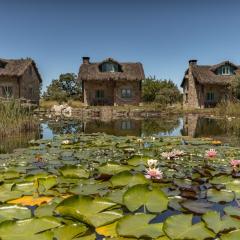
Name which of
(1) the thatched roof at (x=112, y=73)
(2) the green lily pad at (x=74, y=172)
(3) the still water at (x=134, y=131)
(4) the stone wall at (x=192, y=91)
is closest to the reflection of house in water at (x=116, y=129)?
(3) the still water at (x=134, y=131)

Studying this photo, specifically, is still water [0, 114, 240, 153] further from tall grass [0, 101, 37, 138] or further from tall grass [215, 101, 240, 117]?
tall grass [215, 101, 240, 117]

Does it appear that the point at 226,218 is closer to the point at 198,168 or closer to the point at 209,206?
the point at 209,206

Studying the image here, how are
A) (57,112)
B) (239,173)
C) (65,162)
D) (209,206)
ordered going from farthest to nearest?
(57,112)
(65,162)
(239,173)
(209,206)

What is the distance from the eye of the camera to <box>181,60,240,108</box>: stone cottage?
3797 centimetres

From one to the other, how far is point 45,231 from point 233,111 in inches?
973

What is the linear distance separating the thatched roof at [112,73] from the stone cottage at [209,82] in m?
5.91

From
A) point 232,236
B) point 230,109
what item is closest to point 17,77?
point 230,109

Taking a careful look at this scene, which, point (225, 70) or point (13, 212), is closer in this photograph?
point (13, 212)

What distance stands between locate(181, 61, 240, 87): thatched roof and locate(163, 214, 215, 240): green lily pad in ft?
116

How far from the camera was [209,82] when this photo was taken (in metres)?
37.5

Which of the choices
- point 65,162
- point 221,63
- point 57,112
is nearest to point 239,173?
point 65,162

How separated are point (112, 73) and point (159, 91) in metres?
8.39

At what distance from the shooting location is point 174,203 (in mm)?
3672

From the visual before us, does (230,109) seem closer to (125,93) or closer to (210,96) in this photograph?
(210,96)
